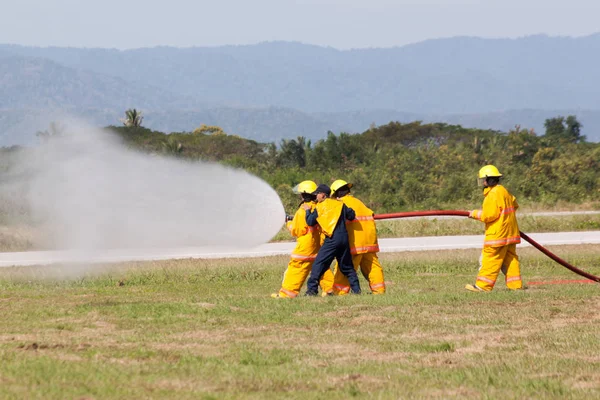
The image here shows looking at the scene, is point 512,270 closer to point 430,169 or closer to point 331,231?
point 331,231

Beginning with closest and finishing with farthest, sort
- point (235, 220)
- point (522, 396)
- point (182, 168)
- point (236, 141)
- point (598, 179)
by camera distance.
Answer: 1. point (522, 396)
2. point (235, 220)
3. point (182, 168)
4. point (598, 179)
5. point (236, 141)

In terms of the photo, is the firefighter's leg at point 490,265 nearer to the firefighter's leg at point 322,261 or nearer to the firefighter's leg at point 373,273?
the firefighter's leg at point 373,273

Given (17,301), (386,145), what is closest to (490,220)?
(17,301)

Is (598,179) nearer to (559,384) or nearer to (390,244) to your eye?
(390,244)

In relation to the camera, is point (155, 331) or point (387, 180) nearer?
point (155, 331)

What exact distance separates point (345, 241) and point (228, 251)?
1084 centimetres

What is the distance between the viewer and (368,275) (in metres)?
13.9

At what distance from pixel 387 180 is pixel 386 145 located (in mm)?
20749

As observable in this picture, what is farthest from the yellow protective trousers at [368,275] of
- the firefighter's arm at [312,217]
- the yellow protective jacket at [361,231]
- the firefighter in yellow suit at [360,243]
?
the firefighter's arm at [312,217]

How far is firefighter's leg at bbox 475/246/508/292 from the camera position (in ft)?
46.1

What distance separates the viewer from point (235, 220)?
20.5 metres

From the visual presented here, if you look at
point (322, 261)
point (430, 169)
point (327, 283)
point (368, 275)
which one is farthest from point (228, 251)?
point (430, 169)

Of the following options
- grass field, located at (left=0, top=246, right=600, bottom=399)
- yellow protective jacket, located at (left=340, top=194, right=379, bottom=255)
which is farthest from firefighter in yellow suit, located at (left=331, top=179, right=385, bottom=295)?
grass field, located at (left=0, top=246, right=600, bottom=399)

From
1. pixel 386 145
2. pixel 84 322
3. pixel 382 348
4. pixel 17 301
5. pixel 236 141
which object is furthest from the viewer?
pixel 236 141
